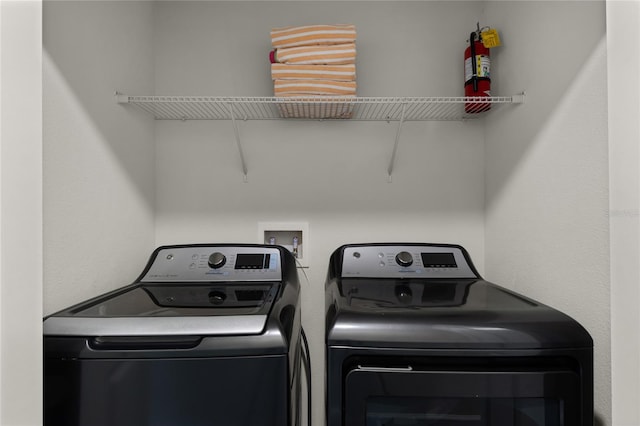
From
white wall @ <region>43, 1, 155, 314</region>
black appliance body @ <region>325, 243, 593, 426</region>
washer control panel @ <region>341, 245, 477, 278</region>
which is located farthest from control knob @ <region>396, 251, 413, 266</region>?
white wall @ <region>43, 1, 155, 314</region>

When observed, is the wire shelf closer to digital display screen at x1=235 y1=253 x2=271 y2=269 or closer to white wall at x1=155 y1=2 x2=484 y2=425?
white wall at x1=155 y1=2 x2=484 y2=425

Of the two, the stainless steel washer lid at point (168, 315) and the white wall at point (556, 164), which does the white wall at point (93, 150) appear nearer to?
the stainless steel washer lid at point (168, 315)

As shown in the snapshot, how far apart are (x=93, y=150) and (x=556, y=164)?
140cm

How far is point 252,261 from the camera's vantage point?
129 cm

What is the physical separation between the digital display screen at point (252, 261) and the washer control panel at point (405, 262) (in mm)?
289

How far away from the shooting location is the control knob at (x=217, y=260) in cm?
127

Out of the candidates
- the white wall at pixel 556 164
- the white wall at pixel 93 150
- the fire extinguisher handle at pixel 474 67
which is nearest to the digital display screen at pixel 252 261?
the white wall at pixel 93 150

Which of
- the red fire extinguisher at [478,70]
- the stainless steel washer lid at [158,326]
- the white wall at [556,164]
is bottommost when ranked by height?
the stainless steel washer lid at [158,326]

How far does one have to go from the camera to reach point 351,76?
50.8 inches

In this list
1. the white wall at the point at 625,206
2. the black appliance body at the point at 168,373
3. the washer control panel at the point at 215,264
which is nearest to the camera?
the white wall at the point at 625,206

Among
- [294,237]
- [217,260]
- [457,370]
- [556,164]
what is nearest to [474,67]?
[556,164]

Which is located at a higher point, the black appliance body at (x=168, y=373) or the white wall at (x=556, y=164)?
the white wall at (x=556, y=164)

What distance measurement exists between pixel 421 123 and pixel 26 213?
1408 millimetres

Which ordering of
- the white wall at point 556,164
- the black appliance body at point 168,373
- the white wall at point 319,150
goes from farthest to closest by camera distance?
the white wall at point 319,150
the white wall at point 556,164
the black appliance body at point 168,373
